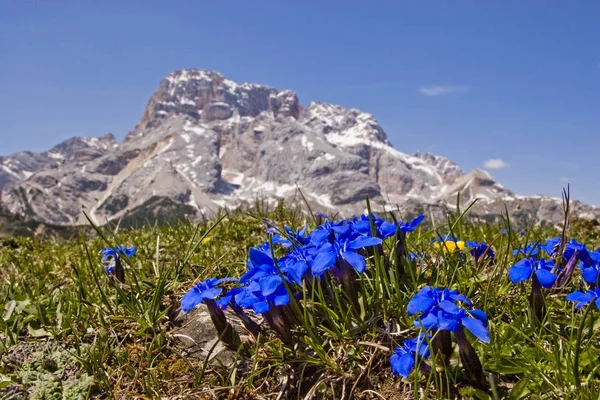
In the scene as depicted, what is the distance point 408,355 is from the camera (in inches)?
92.6

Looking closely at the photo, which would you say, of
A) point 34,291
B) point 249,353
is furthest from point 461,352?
point 34,291

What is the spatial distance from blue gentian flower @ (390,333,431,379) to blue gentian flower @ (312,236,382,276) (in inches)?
18.7

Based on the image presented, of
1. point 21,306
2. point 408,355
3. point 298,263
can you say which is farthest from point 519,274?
point 21,306

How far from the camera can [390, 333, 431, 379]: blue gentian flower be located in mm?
2307

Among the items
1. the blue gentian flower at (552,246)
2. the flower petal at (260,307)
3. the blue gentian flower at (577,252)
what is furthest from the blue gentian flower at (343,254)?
the blue gentian flower at (552,246)

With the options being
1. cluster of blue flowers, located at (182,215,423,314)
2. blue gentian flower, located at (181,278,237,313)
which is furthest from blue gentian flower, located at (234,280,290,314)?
blue gentian flower, located at (181,278,237,313)

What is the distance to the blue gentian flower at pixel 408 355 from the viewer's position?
2.31m

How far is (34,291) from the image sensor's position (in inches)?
173

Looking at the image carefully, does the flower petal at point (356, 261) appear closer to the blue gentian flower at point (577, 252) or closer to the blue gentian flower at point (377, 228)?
the blue gentian flower at point (377, 228)

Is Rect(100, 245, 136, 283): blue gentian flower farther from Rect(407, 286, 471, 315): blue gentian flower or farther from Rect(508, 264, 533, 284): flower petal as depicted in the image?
Rect(508, 264, 533, 284): flower petal

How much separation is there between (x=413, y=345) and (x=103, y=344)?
89.5 inches

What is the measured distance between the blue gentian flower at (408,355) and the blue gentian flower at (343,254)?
474 mm

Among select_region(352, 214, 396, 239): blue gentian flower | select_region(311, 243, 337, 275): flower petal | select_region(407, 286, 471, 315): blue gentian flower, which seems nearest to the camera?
select_region(407, 286, 471, 315): blue gentian flower

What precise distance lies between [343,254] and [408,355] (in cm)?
63
